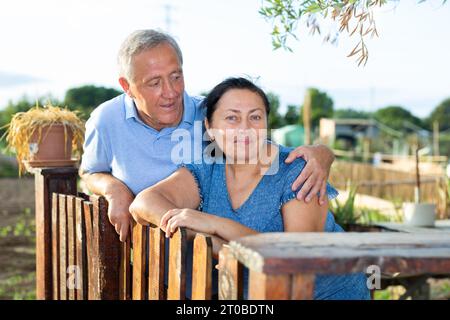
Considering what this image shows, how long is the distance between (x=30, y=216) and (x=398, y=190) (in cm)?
764

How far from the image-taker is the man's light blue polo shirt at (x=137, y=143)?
291 centimetres

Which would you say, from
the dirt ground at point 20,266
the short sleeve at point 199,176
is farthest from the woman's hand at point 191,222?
the dirt ground at point 20,266

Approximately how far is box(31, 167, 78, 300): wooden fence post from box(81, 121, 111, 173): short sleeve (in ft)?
1.42

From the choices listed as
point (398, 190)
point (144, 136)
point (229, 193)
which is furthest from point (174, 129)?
point (398, 190)

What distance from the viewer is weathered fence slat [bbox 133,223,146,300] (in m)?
2.44

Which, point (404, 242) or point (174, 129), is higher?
point (174, 129)

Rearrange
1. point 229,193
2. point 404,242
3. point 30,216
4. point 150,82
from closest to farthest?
1. point 404,242
2. point 229,193
3. point 150,82
4. point 30,216

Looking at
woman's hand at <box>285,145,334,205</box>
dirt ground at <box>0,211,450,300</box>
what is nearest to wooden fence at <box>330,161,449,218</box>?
dirt ground at <box>0,211,450,300</box>

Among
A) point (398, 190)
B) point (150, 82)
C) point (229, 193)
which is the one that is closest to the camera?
point (229, 193)

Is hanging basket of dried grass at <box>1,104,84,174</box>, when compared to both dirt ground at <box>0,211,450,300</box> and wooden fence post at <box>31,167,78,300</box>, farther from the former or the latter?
dirt ground at <box>0,211,450,300</box>

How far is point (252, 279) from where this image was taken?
4.82ft

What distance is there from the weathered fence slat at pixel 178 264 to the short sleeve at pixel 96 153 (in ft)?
3.66

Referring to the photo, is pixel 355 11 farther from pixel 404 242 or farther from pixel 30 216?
pixel 30 216

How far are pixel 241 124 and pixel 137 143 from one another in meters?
0.78
